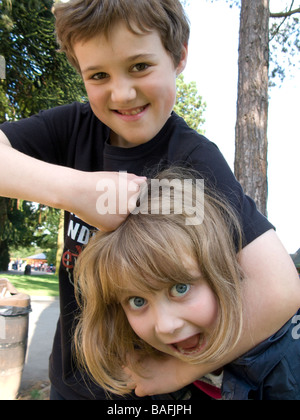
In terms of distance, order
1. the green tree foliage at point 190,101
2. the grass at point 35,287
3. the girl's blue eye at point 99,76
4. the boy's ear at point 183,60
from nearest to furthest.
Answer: the girl's blue eye at point 99,76
the boy's ear at point 183,60
the grass at point 35,287
the green tree foliage at point 190,101

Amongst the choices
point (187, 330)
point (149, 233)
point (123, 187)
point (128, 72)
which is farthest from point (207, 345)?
point (128, 72)

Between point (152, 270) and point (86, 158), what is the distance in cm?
55

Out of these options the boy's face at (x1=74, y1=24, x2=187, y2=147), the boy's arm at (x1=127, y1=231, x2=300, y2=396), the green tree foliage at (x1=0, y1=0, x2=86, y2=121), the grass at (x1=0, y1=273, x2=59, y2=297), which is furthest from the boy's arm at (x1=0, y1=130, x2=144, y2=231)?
the grass at (x1=0, y1=273, x2=59, y2=297)

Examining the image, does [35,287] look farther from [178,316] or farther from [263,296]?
[263,296]

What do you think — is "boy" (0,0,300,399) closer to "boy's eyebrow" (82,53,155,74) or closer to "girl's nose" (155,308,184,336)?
"boy's eyebrow" (82,53,155,74)

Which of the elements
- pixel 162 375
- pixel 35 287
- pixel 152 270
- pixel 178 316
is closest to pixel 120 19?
pixel 152 270

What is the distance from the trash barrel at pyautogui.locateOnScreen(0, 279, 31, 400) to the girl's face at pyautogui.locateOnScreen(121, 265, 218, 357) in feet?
8.40

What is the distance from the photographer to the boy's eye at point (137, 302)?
1.02 m

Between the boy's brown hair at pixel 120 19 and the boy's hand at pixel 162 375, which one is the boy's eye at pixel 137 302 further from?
the boy's brown hair at pixel 120 19

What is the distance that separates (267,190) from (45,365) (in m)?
2.94

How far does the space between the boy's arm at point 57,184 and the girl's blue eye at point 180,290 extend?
25 cm

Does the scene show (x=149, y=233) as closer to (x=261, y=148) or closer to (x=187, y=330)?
(x=187, y=330)

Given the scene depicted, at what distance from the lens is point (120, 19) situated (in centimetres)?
102

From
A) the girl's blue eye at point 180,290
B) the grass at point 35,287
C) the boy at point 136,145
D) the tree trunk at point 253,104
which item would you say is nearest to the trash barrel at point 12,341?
the boy at point 136,145
